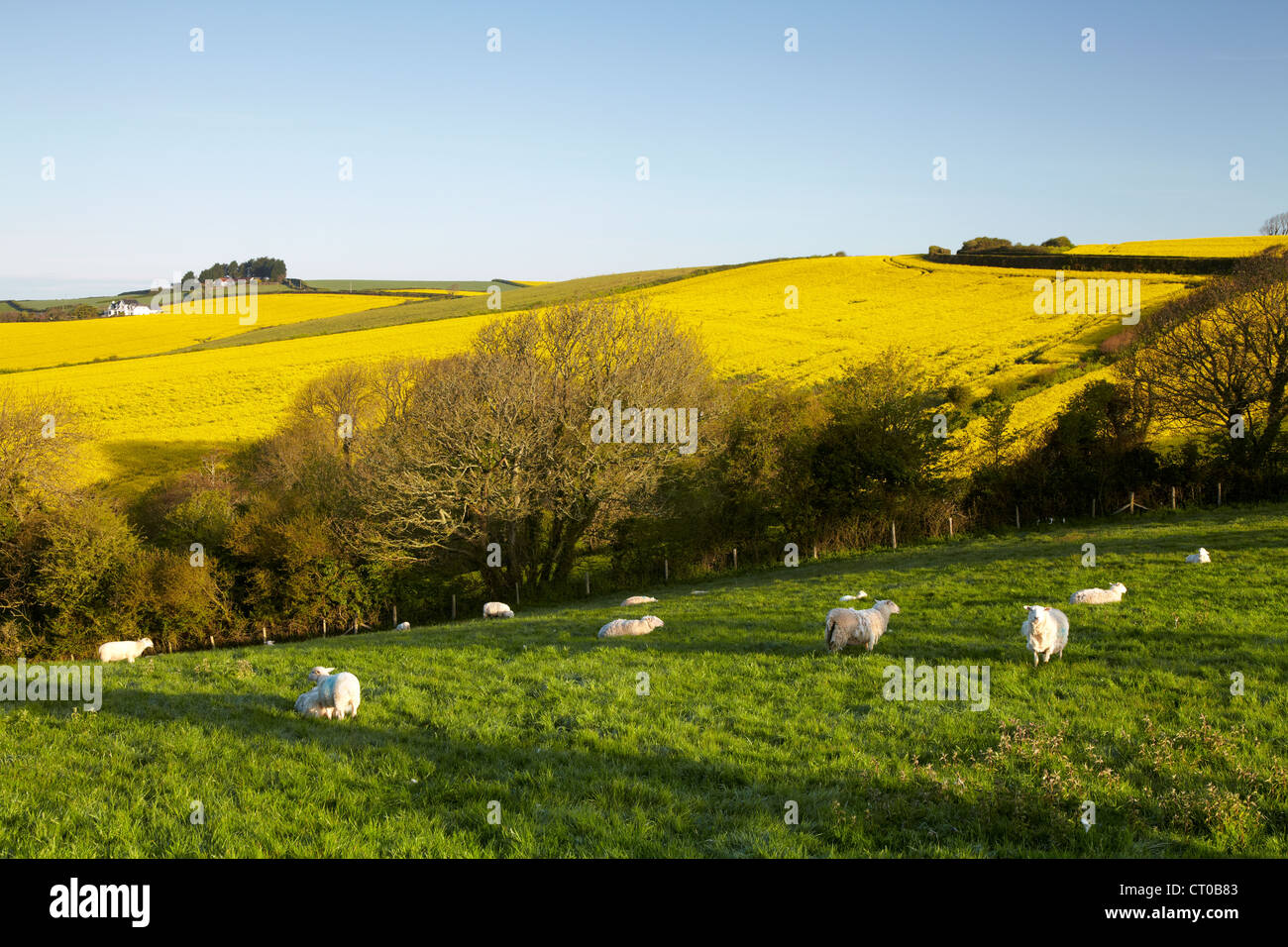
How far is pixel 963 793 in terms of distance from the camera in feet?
26.6

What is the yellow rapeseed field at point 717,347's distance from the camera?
179ft

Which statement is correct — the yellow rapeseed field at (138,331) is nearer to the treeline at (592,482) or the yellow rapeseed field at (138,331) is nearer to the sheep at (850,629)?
the treeline at (592,482)

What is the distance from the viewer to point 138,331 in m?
101

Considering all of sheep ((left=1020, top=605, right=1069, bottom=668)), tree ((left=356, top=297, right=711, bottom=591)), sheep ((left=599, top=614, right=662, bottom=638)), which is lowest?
sheep ((left=599, top=614, right=662, bottom=638))

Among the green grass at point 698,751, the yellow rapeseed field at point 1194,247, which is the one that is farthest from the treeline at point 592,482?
the yellow rapeseed field at point 1194,247

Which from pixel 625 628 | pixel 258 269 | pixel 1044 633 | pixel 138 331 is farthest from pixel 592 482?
pixel 258 269

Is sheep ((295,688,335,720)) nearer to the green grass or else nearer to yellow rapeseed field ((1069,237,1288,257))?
the green grass

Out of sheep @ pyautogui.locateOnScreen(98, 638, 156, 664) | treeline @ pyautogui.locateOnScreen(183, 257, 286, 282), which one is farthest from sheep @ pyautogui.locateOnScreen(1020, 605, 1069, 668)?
treeline @ pyautogui.locateOnScreen(183, 257, 286, 282)

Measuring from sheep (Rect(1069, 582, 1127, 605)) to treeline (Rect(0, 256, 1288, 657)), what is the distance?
708 inches

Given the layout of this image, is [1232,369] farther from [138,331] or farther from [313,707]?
[138,331]

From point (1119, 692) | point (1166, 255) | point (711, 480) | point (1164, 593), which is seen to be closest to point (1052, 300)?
point (1166, 255)

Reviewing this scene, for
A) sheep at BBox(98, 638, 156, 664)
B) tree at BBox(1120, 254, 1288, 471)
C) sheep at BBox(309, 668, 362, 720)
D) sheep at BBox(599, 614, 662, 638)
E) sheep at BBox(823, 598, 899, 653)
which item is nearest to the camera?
sheep at BBox(309, 668, 362, 720)

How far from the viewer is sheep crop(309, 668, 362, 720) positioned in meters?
11.5

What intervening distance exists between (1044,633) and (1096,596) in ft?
18.4
